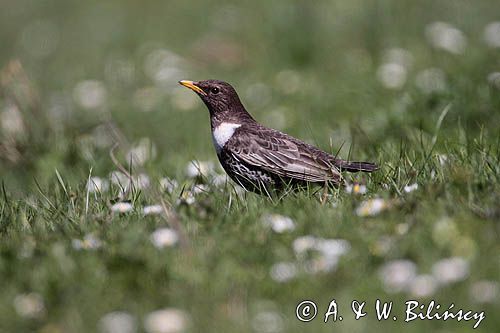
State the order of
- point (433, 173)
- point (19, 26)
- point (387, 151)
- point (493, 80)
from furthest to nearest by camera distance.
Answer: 1. point (19, 26)
2. point (493, 80)
3. point (387, 151)
4. point (433, 173)

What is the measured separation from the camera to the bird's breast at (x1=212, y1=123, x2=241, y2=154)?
20.4 feet

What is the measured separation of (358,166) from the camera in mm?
5586

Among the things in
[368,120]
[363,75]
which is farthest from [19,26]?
[368,120]

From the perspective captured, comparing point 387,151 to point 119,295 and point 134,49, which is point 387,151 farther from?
point 134,49

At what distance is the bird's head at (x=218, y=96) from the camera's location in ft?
21.5

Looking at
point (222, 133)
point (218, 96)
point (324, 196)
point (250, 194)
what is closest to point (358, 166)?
point (324, 196)

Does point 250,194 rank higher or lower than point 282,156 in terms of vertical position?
lower

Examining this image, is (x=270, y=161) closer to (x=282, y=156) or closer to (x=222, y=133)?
(x=282, y=156)

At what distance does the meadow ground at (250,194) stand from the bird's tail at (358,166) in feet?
0.22

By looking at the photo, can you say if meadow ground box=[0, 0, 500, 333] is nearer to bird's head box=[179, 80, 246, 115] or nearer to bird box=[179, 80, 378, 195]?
bird box=[179, 80, 378, 195]

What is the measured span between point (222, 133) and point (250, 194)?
115cm

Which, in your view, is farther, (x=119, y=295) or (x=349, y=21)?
(x=349, y=21)

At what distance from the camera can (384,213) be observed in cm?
444

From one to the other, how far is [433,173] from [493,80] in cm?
260
